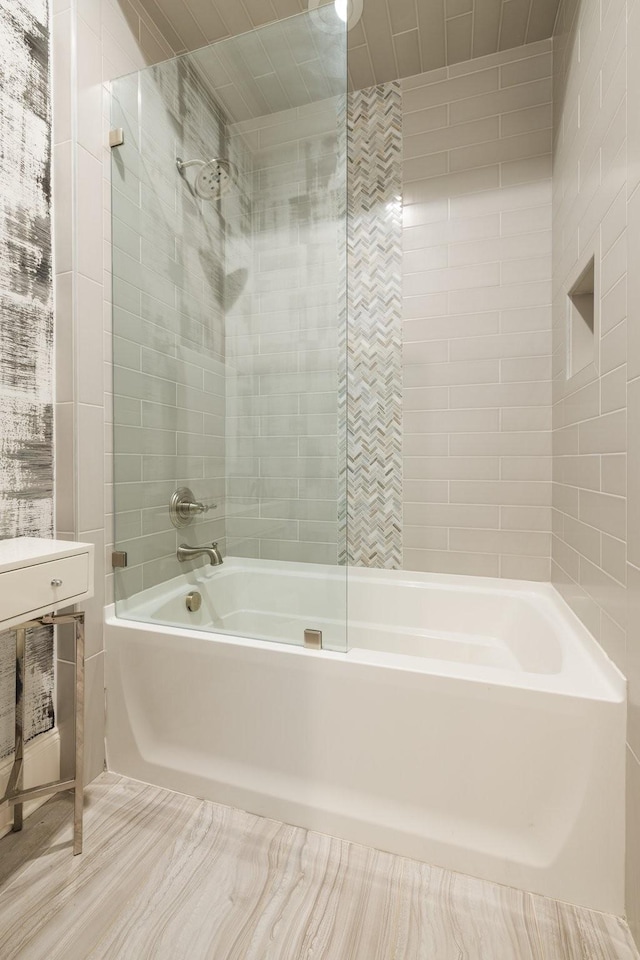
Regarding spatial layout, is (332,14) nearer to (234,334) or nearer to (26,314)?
(234,334)

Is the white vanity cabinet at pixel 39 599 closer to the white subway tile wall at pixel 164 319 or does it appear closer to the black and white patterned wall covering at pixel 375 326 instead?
the white subway tile wall at pixel 164 319

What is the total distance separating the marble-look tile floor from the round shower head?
2.02m

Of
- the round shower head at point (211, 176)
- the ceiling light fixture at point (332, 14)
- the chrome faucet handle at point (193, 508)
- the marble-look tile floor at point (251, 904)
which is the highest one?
the ceiling light fixture at point (332, 14)

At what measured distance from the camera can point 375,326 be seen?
7.29 feet

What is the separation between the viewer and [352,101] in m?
2.26

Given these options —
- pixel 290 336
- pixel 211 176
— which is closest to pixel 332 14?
pixel 211 176

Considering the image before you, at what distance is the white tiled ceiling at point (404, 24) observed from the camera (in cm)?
178

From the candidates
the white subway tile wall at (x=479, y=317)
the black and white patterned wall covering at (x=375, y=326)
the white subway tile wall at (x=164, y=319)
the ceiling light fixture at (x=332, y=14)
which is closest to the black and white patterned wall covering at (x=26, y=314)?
the white subway tile wall at (x=164, y=319)

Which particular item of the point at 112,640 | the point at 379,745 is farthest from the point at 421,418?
the point at 112,640

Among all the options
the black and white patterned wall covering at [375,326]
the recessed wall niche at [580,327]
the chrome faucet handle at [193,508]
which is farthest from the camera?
the black and white patterned wall covering at [375,326]

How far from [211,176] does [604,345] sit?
1.40 metres

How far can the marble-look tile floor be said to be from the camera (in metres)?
0.99

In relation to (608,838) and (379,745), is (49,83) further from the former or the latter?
(608,838)

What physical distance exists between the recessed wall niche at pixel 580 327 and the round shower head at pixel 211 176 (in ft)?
4.05
